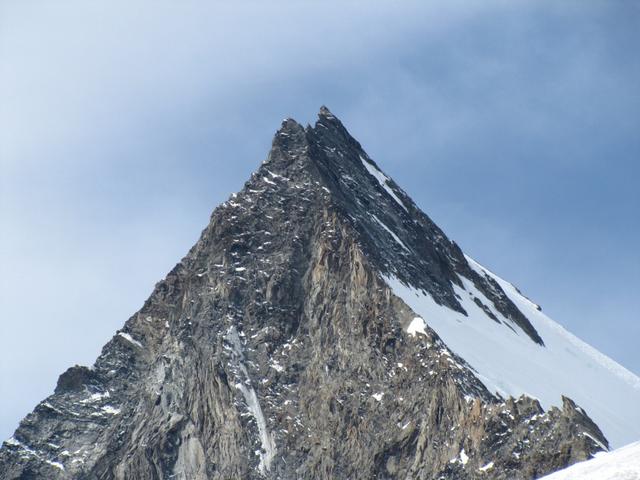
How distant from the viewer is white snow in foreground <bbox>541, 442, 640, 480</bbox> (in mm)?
109750

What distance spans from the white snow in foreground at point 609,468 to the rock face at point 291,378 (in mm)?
7325

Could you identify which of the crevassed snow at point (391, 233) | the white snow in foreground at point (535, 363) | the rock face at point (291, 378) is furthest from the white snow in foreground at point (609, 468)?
the crevassed snow at point (391, 233)

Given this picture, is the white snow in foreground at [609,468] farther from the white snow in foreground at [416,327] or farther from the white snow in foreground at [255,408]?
the white snow in foreground at [255,408]

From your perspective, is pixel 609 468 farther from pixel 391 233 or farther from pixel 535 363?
pixel 391 233

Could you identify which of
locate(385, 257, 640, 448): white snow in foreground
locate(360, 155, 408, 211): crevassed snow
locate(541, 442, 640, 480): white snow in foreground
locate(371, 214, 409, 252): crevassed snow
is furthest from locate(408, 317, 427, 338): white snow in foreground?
locate(360, 155, 408, 211): crevassed snow

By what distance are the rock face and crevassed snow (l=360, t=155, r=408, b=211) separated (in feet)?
39.4

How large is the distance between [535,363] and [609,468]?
134 feet

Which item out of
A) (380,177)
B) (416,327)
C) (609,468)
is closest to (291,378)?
(416,327)

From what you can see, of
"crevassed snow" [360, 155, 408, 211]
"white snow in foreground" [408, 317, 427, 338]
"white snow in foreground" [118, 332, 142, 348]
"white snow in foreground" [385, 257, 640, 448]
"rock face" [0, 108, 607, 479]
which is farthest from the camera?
"crevassed snow" [360, 155, 408, 211]

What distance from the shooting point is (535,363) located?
152000mm

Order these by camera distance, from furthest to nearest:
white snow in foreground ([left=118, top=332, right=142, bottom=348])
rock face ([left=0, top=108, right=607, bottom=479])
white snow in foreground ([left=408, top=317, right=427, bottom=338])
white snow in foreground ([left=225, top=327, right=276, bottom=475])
A: white snow in foreground ([left=118, top=332, right=142, bottom=348])
white snow in foreground ([left=408, top=317, right=427, bottom=338])
white snow in foreground ([left=225, top=327, right=276, bottom=475])
rock face ([left=0, top=108, right=607, bottom=479])

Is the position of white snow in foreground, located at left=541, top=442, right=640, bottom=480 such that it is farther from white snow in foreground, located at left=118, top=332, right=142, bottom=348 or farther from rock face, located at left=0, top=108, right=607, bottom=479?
white snow in foreground, located at left=118, top=332, right=142, bottom=348

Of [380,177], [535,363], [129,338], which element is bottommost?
[535,363]

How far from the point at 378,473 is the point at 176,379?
1934cm
